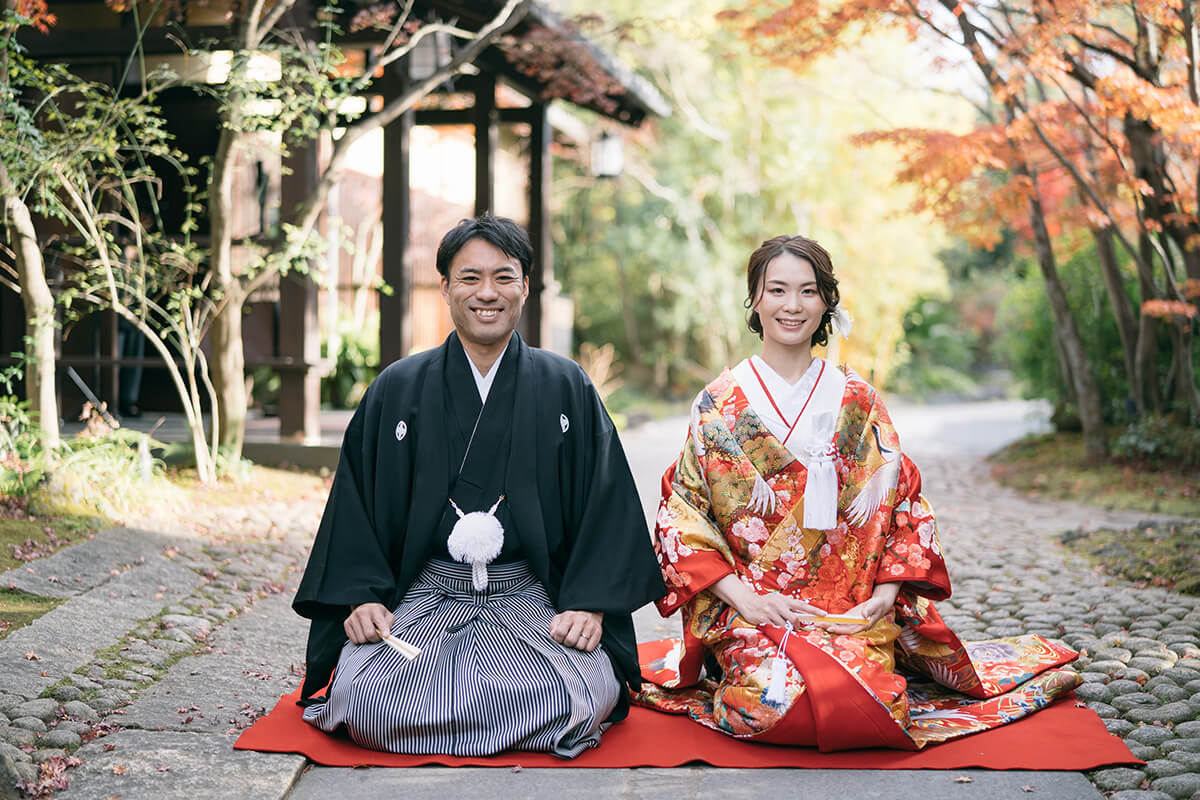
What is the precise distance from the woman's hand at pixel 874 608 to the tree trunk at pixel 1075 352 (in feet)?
21.8

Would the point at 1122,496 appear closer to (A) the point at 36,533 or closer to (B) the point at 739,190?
(A) the point at 36,533

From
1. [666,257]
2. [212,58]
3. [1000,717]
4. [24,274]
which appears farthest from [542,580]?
[666,257]

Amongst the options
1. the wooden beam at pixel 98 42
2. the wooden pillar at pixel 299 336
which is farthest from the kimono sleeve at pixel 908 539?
the wooden beam at pixel 98 42

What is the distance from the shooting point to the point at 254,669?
3.87 meters

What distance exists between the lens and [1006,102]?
26.9 ft

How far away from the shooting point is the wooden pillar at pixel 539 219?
9992 millimetres

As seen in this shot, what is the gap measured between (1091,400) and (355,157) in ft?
24.6

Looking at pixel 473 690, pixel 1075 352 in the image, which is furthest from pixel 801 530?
pixel 1075 352

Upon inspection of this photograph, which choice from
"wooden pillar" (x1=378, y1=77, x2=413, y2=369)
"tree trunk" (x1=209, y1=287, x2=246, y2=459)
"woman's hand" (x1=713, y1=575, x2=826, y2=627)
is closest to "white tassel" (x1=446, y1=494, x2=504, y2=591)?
"woman's hand" (x1=713, y1=575, x2=826, y2=627)

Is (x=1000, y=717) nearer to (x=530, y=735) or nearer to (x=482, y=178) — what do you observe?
(x=530, y=735)

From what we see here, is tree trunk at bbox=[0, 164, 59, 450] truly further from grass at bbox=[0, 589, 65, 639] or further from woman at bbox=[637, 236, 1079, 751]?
woman at bbox=[637, 236, 1079, 751]

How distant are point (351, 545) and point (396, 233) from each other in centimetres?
502

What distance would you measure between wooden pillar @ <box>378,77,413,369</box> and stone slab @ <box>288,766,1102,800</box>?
5.26 m

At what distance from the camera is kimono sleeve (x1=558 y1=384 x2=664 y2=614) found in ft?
10.6
